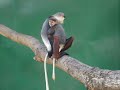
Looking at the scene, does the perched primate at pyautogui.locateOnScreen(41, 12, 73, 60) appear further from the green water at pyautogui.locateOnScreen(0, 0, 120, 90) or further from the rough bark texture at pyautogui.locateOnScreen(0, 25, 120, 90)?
the green water at pyautogui.locateOnScreen(0, 0, 120, 90)

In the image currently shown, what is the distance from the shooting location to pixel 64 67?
2314 mm

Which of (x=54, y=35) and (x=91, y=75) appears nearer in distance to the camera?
(x=91, y=75)

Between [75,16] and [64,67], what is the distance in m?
1.51

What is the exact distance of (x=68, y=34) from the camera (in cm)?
370

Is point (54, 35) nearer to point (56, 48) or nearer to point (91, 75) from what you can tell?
point (56, 48)

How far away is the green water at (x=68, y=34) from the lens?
3711 mm

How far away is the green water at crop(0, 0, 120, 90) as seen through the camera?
3711 millimetres

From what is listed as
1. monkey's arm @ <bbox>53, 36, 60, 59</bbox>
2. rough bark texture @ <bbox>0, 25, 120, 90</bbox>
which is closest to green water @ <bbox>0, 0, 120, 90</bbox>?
rough bark texture @ <bbox>0, 25, 120, 90</bbox>

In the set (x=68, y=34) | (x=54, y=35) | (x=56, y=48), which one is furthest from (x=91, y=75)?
(x=68, y=34)

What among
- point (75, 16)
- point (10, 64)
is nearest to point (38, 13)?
point (75, 16)

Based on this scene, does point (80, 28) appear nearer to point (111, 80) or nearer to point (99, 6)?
point (99, 6)

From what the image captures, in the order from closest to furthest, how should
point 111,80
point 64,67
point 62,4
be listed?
point 111,80 → point 64,67 → point 62,4

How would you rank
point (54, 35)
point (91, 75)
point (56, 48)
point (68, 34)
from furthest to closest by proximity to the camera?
point (68, 34) → point (54, 35) → point (56, 48) → point (91, 75)

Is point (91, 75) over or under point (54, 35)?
under
